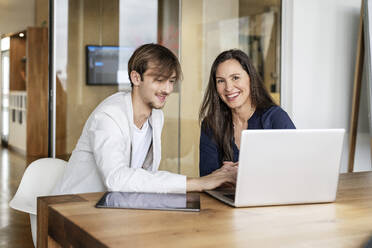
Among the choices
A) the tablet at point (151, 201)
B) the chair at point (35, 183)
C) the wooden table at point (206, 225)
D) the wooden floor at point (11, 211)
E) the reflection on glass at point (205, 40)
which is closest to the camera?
the wooden table at point (206, 225)

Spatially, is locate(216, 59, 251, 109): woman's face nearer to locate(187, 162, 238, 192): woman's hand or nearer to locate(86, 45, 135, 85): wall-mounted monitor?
locate(187, 162, 238, 192): woman's hand

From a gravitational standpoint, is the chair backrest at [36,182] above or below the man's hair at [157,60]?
below

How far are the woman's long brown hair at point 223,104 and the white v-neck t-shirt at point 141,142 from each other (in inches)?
16.3

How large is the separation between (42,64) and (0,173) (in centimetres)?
97

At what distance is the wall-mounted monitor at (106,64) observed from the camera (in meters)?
3.91

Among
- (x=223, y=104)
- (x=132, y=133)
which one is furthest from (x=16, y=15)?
(x=132, y=133)

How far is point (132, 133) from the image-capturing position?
1.86 m

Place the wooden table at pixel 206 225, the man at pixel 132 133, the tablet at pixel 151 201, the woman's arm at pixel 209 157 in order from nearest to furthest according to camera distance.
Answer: the wooden table at pixel 206 225, the tablet at pixel 151 201, the man at pixel 132 133, the woman's arm at pixel 209 157

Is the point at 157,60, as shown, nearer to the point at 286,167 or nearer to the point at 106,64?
the point at 286,167

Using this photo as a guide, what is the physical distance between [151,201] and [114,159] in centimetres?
29

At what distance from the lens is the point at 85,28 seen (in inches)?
153

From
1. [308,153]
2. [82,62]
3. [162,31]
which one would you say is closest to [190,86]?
[162,31]

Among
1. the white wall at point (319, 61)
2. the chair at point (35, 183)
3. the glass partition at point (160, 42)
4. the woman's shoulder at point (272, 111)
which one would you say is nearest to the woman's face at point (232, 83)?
the woman's shoulder at point (272, 111)

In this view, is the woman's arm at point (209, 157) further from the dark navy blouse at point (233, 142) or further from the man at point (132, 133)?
the man at point (132, 133)
